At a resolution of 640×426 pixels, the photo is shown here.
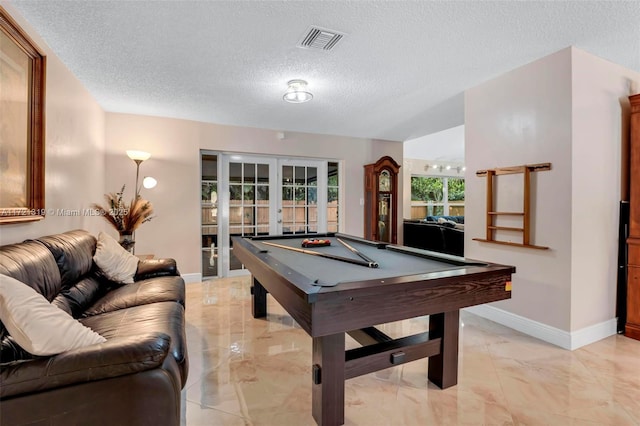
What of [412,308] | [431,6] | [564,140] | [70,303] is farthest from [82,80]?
[564,140]

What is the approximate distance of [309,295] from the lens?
4.03 feet

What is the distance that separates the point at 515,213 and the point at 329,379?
2.21 metres

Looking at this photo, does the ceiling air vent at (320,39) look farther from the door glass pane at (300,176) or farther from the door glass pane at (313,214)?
the door glass pane at (313,214)

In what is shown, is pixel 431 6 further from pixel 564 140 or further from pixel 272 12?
pixel 564 140

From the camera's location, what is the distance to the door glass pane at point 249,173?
489 cm

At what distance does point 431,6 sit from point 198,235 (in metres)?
3.86

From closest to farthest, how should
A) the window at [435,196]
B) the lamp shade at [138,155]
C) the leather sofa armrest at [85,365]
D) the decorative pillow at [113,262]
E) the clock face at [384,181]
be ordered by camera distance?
the leather sofa armrest at [85,365] < the decorative pillow at [113,262] < the lamp shade at [138,155] < the clock face at [384,181] < the window at [435,196]

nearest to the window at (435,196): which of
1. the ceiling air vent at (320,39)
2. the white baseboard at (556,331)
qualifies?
the white baseboard at (556,331)

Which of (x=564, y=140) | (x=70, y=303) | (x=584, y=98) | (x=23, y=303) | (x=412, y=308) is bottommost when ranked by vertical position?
(x=70, y=303)

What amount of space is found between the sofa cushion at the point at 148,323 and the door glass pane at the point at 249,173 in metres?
3.08

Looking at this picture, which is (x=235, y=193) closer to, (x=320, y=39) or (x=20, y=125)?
(x=20, y=125)

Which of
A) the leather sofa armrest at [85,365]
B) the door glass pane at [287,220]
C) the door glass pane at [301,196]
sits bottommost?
the leather sofa armrest at [85,365]

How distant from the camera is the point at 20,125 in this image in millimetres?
1978

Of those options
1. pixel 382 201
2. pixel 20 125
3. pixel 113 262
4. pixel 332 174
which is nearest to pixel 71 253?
pixel 113 262
